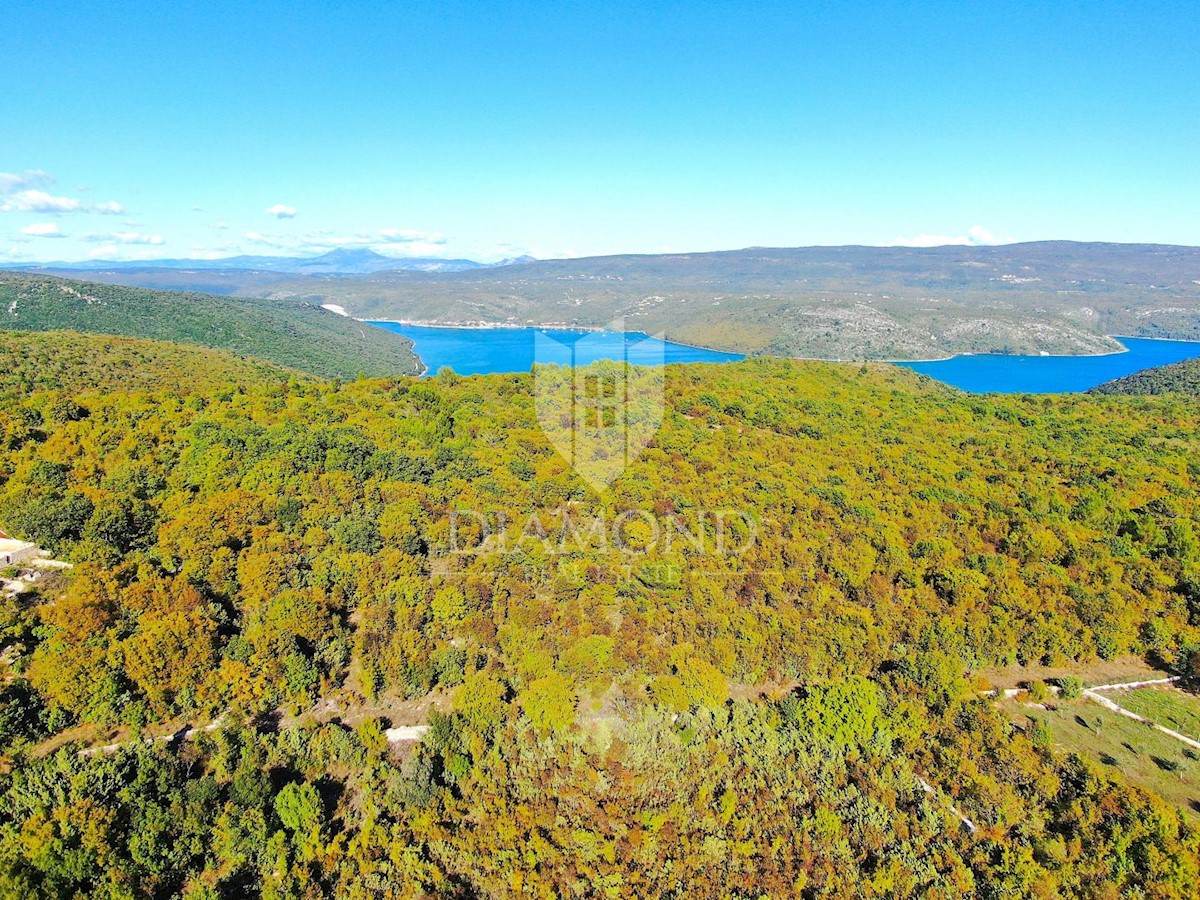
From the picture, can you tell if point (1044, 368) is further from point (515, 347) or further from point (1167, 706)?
point (1167, 706)

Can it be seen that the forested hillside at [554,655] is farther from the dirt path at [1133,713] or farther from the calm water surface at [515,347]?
the calm water surface at [515,347]

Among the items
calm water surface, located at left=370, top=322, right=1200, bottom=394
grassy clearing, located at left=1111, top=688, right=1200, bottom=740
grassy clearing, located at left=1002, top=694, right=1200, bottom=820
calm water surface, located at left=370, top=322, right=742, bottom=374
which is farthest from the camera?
calm water surface, located at left=370, top=322, right=742, bottom=374

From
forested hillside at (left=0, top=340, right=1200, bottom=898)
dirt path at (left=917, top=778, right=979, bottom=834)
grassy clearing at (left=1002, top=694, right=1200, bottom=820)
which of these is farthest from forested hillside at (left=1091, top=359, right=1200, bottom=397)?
dirt path at (left=917, top=778, right=979, bottom=834)

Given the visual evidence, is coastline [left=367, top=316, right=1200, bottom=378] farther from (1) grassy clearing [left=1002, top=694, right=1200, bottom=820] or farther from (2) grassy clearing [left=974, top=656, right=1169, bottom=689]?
(1) grassy clearing [left=1002, top=694, right=1200, bottom=820]

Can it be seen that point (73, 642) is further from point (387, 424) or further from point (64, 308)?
point (64, 308)

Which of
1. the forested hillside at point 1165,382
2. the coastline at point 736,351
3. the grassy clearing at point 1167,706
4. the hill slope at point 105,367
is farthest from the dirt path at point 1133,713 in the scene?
the coastline at point 736,351
